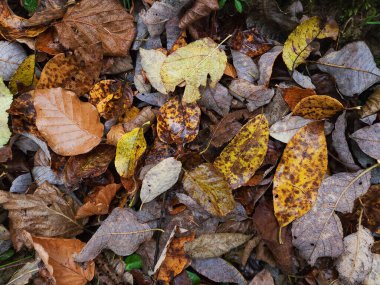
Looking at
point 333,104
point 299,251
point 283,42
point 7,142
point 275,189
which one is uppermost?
point 283,42

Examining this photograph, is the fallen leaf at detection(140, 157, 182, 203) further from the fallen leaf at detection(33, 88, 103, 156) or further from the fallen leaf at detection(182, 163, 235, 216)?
the fallen leaf at detection(33, 88, 103, 156)

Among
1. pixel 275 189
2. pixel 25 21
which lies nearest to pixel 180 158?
pixel 275 189

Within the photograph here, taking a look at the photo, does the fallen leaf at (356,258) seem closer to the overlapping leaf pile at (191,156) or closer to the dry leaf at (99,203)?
the overlapping leaf pile at (191,156)

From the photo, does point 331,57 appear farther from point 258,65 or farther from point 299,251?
point 299,251

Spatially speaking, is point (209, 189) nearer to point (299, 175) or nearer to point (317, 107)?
point (299, 175)

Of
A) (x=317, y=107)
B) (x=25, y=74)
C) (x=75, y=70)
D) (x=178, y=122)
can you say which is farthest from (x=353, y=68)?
(x=25, y=74)
